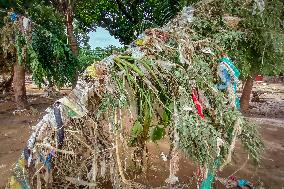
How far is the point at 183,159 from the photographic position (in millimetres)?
7820

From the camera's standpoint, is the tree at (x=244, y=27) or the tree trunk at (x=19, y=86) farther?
the tree trunk at (x=19, y=86)

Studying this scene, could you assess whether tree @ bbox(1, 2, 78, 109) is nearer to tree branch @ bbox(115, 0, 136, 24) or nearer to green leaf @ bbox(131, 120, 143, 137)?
tree branch @ bbox(115, 0, 136, 24)

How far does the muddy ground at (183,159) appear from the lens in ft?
22.9

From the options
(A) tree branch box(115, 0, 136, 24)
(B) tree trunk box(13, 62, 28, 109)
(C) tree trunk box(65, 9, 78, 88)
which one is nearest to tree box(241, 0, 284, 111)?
(C) tree trunk box(65, 9, 78, 88)

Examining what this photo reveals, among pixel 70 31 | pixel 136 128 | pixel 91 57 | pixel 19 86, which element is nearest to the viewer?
pixel 136 128

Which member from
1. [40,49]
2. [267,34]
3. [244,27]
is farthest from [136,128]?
[40,49]

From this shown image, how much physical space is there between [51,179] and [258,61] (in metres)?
4.74

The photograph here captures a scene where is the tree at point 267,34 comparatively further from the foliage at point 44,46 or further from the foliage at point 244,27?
the foliage at point 44,46

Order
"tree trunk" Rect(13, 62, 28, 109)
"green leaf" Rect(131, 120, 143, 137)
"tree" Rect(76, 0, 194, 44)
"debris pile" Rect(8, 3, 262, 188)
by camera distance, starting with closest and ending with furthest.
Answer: "debris pile" Rect(8, 3, 262, 188) → "green leaf" Rect(131, 120, 143, 137) → "tree trunk" Rect(13, 62, 28, 109) → "tree" Rect(76, 0, 194, 44)

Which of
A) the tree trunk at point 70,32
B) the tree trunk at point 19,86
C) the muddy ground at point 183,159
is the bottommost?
the muddy ground at point 183,159

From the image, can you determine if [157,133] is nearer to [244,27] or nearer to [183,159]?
[244,27]

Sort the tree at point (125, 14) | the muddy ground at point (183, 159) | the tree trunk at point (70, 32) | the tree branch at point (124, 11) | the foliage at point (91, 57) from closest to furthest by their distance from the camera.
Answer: the muddy ground at point (183, 159) < the tree trunk at point (70, 32) < the foliage at point (91, 57) < the tree at point (125, 14) < the tree branch at point (124, 11)

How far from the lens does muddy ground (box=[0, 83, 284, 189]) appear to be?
6.96 meters

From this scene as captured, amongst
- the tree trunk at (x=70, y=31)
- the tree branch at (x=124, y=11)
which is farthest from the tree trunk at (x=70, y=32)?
the tree branch at (x=124, y=11)
